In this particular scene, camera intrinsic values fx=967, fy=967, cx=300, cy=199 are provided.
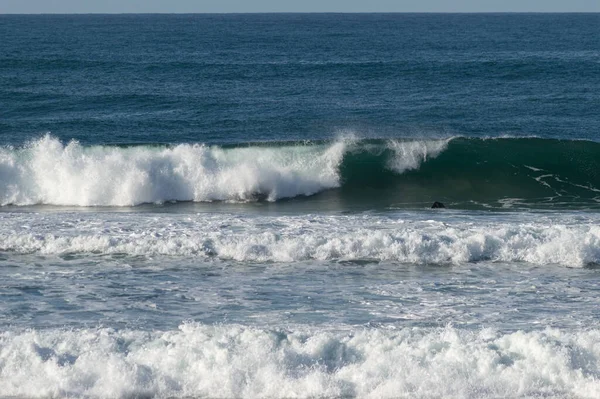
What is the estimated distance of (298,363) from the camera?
10211mm

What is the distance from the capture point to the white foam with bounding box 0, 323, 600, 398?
979 cm

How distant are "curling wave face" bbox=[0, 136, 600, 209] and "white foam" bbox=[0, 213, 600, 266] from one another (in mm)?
4061

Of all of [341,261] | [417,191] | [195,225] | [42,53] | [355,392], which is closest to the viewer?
[355,392]

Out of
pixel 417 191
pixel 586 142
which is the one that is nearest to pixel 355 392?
pixel 417 191

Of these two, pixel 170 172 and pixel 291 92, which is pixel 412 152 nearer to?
pixel 170 172

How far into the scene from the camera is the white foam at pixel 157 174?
21031 mm

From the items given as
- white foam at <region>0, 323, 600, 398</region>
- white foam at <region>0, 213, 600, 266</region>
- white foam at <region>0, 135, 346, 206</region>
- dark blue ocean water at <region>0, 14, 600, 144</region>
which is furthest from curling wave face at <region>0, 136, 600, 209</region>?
white foam at <region>0, 323, 600, 398</region>

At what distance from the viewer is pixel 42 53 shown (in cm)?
5016

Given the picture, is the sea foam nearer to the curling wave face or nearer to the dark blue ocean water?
the curling wave face

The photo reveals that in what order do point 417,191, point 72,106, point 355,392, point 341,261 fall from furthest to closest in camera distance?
1. point 72,106
2. point 417,191
3. point 341,261
4. point 355,392

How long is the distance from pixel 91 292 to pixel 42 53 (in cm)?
3982

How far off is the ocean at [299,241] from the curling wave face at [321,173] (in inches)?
2.4

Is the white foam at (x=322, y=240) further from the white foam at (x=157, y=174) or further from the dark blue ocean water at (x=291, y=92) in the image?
the dark blue ocean water at (x=291, y=92)

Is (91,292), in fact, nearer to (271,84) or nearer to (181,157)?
(181,157)
